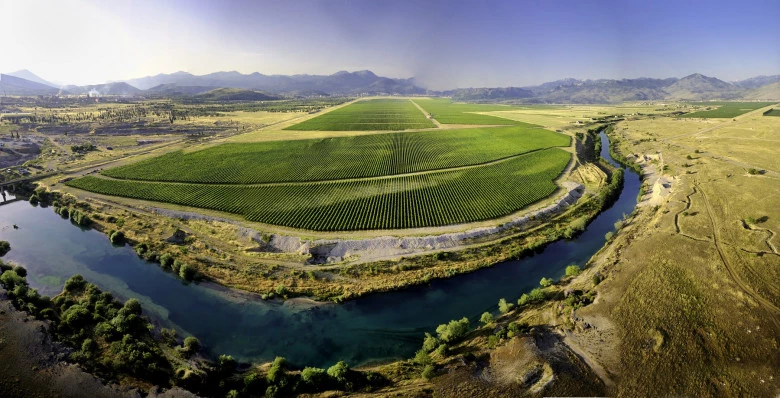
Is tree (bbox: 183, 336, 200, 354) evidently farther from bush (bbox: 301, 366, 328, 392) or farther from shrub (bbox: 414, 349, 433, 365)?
shrub (bbox: 414, 349, 433, 365)

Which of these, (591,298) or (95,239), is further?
(95,239)

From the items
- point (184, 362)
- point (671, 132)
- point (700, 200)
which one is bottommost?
point (184, 362)

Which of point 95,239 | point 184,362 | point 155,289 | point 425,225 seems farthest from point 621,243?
point 95,239

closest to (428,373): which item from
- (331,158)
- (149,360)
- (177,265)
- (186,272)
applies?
(149,360)

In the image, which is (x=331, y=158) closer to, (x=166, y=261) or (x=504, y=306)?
(x=166, y=261)

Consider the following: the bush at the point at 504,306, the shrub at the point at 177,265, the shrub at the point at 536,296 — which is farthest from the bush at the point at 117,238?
the shrub at the point at 536,296

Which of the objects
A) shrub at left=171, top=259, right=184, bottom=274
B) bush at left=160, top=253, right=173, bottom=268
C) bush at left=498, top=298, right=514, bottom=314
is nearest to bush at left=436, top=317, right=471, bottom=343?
bush at left=498, top=298, right=514, bottom=314

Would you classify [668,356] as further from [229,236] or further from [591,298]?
[229,236]
